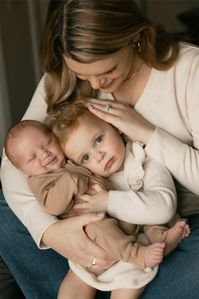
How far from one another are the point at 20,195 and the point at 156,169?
43cm

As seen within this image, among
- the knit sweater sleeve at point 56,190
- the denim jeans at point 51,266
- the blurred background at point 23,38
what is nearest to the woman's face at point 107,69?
the knit sweater sleeve at point 56,190

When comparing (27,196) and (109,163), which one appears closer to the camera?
(109,163)

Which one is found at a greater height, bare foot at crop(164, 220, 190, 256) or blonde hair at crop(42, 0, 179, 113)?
blonde hair at crop(42, 0, 179, 113)

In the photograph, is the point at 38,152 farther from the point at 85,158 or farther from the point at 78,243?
the point at 78,243

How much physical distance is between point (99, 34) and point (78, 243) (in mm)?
533

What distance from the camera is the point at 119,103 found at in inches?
56.0

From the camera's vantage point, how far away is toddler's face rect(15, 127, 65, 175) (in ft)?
4.49

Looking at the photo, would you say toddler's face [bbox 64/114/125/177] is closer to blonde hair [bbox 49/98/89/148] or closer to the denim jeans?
blonde hair [bbox 49/98/89/148]

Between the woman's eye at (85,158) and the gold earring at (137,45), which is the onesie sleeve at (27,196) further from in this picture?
the gold earring at (137,45)

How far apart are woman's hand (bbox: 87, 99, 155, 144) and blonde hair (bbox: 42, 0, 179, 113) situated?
15 cm

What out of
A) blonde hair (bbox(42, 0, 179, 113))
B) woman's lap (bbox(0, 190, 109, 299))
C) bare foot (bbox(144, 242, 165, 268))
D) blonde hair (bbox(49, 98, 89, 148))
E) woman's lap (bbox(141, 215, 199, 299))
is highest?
blonde hair (bbox(42, 0, 179, 113))

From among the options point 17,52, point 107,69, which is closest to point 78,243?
point 107,69

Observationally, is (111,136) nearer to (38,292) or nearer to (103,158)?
(103,158)

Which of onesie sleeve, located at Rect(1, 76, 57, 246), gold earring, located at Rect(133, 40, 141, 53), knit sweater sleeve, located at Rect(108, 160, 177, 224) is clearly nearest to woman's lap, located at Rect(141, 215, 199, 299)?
knit sweater sleeve, located at Rect(108, 160, 177, 224)
